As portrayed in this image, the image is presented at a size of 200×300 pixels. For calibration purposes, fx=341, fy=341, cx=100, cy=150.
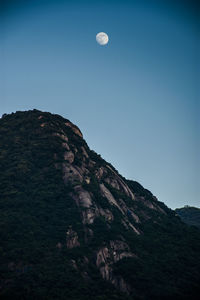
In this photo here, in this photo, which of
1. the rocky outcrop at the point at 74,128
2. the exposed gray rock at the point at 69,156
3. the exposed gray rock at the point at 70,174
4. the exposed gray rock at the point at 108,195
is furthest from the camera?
the rocky outcrop at the point at 74,128

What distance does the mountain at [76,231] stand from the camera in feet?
268

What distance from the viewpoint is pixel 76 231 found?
99.8m

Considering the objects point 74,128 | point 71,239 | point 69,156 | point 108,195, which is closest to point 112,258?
point 71,239

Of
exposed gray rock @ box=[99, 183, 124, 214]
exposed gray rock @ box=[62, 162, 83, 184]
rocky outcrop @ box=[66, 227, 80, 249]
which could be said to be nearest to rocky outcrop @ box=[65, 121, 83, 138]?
exposed gray rock @ box=[62, 162, 83, 184]

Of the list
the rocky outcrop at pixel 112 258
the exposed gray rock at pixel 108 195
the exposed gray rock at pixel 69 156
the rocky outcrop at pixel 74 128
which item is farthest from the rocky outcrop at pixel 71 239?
the rocky outcrop at pixel 74 128

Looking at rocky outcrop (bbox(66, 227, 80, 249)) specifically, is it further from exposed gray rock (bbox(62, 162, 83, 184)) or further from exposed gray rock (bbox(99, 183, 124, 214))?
exposed gray rock (bbox(99, 183, 124, 214))

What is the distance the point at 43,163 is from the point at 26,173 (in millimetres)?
9244

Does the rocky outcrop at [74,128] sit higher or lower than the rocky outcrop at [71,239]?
higher

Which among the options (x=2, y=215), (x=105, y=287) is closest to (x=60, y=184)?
(x=2, y=215)

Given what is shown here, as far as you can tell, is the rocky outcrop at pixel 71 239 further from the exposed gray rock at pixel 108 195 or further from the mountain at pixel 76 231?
the exposed gray rock at pixel 108 195

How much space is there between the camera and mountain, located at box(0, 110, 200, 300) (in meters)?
81.6

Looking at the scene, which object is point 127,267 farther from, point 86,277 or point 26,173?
point 26,173

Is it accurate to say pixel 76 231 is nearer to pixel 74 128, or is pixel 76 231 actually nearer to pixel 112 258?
pixel 112 258

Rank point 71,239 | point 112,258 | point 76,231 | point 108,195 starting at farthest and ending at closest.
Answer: point 108,195 → point 76,231 → point 112,258 → point 71,239
